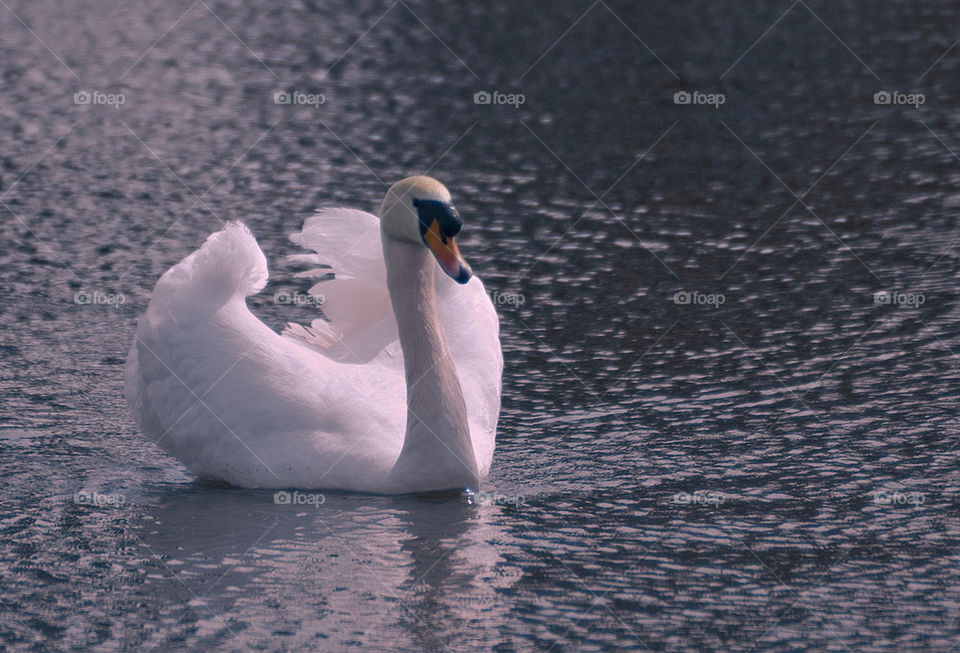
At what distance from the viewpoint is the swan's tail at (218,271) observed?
26.2 ft

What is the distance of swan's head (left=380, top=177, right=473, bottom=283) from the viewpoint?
729cm

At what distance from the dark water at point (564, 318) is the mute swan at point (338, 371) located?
234 millimetres

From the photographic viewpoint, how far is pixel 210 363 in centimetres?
777

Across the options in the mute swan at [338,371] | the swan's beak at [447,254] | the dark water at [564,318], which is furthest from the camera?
the mute swan at [338,371]

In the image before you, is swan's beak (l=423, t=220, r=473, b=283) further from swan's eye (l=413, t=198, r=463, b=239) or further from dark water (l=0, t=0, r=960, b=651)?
dark water (l=0, t=0, r=960, b=651)

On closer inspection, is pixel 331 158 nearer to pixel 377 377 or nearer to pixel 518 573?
pixel 377 377

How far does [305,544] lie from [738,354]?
344cm

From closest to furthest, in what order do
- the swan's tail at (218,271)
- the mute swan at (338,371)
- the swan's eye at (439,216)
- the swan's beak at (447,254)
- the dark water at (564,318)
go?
1. the dark water at (564,318)
2. the swan's beak at (447,254)
3. the swan's eye at (439,216)
4. the mute swan at (338,371)
5. the swan's tail at (218,271)

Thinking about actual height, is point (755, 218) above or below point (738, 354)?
above

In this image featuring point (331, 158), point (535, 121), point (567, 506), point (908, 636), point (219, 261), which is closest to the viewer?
point (908, 636)

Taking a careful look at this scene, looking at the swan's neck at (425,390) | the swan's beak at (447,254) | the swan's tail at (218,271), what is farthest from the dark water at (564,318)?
the swan's beak at (447,254)

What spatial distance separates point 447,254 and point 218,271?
1.42 meters

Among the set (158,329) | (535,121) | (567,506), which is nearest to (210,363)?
(158,329)

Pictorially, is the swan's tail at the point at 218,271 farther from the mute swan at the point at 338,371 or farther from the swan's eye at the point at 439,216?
the swan's eye at the point at 439,216
